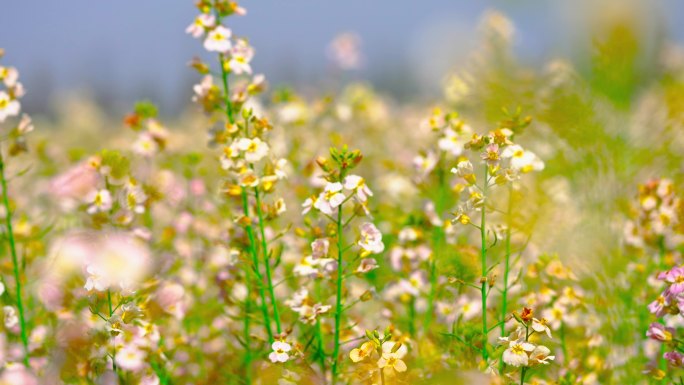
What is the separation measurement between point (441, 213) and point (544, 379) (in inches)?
32.2

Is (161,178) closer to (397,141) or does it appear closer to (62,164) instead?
(62,164)

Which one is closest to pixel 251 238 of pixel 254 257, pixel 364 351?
pixel 254 257

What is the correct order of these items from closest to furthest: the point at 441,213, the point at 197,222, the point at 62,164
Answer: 1. the point at 441,213
2. the point at 197,222
3. the point at 62,164

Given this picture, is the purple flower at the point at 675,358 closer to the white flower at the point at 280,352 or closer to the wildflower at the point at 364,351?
the wildflower at the point at 364,351

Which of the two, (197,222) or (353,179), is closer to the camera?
(353,179)

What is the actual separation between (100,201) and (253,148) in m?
0.69

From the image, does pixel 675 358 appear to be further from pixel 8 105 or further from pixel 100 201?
pixel 8 105

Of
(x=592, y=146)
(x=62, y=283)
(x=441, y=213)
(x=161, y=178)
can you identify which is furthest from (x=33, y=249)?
(x=592, y=146)

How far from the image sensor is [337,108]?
21.7 ft

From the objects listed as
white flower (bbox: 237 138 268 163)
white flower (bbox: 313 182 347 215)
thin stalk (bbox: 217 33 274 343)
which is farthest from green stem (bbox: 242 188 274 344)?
white flower (bbox: 313 182 347 215)

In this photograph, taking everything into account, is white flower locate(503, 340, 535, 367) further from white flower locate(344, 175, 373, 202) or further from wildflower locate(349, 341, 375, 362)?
white flower locate(344, 175, 373, 202)

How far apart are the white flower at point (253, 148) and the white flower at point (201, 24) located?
507mm

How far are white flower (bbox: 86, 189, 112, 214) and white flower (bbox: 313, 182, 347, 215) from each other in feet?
3.15

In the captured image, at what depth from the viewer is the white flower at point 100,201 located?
9.14 ft
